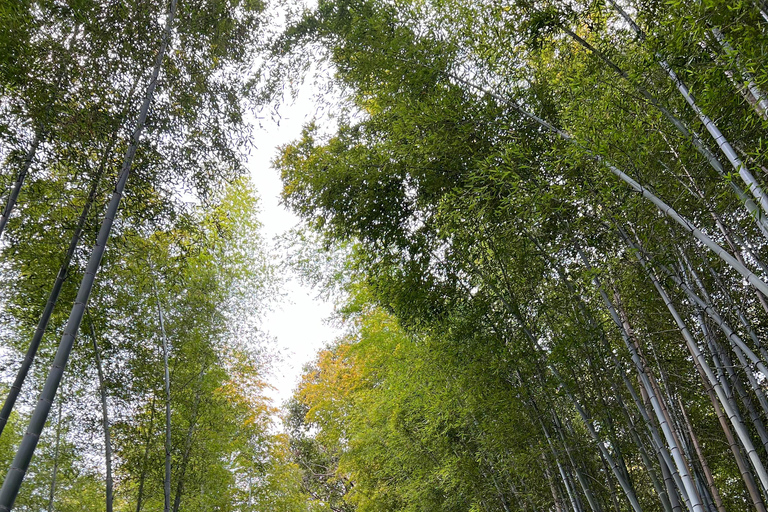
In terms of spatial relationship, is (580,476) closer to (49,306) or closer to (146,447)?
(49,306)

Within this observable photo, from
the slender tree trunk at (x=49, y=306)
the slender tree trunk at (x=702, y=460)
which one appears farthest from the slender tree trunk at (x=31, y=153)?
the slender tree trunk at (x=702, y=460)

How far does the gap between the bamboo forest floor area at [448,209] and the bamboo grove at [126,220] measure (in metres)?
0.02

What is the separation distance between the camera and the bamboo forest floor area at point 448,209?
243 centimetres

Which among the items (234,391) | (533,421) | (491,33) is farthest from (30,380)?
(491,33)

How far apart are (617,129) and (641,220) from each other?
1.98 feet

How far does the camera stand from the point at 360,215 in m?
3.95

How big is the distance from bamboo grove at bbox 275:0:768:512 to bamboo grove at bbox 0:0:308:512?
966mm

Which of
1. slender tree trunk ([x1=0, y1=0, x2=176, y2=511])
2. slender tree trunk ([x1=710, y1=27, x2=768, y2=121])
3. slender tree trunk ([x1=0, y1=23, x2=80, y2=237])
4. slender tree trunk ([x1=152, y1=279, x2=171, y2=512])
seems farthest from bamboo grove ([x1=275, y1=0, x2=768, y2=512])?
slender tree trunk ([x1=152, y1=279, x2=171, y2=512])

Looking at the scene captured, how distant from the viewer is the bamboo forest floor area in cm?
243

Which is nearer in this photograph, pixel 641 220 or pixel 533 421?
pixel 641 220

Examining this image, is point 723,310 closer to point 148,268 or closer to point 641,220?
point 641,220

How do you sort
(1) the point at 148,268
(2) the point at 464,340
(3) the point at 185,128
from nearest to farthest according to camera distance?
(3) the point at 185,128 → (2) the point at 464,340 → (1) the point at 148,268

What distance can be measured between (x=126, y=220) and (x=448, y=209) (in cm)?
287

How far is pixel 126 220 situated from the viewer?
4.11 metres
